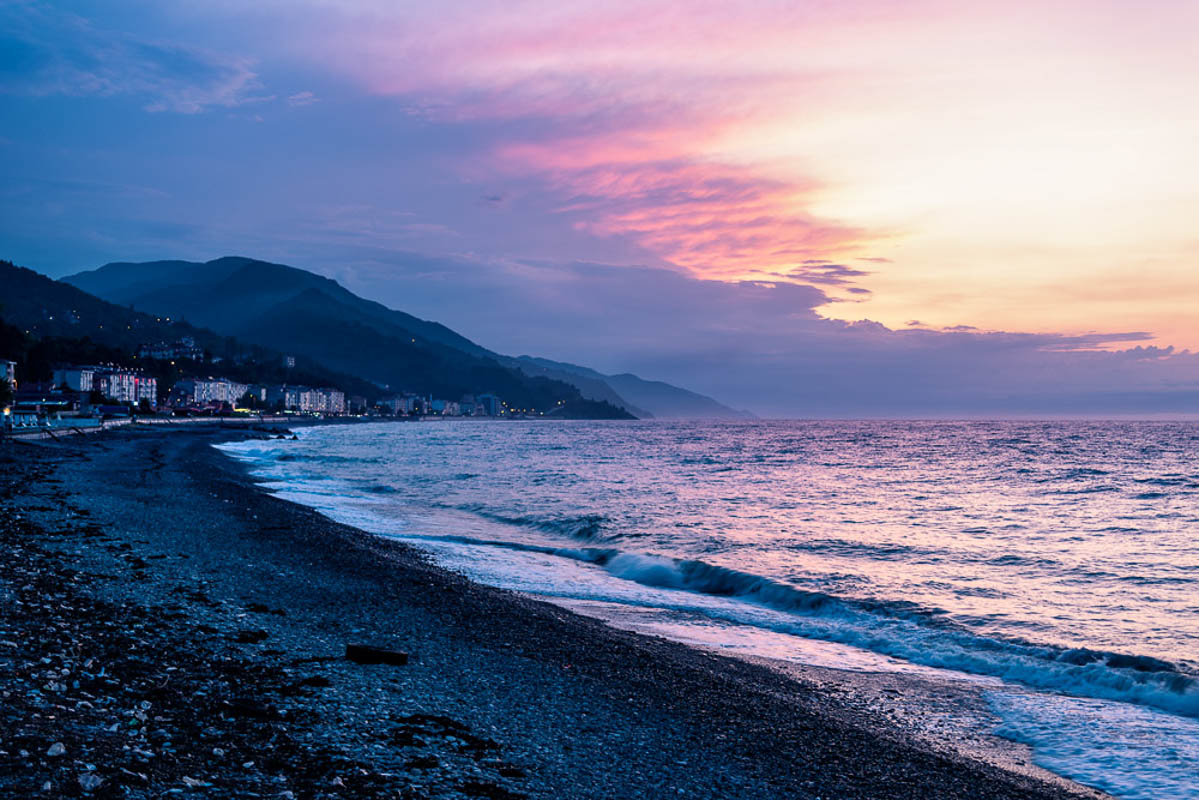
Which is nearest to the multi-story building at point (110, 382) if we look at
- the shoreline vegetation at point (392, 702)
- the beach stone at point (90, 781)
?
the shoreline vegetation at point (392, 702)

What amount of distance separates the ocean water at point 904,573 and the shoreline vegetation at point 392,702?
5.99 ft

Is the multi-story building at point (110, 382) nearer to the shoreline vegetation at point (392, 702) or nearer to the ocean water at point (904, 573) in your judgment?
the ocean water at point (904, 573)

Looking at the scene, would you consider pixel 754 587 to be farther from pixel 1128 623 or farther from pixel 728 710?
pixel 728 710

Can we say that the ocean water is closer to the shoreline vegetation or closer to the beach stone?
the shoreline vegetation

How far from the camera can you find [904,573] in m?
21.3

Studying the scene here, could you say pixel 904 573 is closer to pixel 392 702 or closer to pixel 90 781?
pixel 392 702

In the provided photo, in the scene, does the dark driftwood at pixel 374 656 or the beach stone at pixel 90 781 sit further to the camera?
the dark driftwood at pixel 374 656

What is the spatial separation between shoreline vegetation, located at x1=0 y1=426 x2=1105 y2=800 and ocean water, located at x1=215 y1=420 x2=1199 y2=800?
183 cm

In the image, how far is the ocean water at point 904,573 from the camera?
11.6 meters

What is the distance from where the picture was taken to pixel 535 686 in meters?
9.80

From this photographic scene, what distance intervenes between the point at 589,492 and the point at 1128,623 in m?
29.9

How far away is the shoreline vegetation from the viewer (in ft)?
20.3

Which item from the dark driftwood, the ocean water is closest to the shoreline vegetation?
the dark driftwood

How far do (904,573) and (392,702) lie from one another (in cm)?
1705
